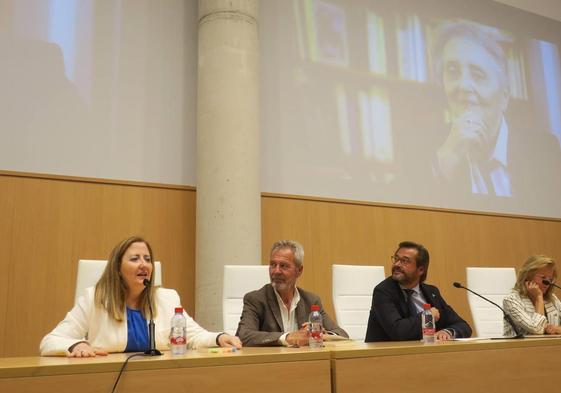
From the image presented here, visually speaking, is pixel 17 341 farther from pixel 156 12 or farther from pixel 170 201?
pixel 156 12

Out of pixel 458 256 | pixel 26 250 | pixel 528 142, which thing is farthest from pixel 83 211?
pixel 528 142

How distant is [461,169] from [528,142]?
1.12 metres

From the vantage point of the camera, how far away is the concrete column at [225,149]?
15.2 ft

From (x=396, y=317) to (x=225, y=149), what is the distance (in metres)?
2.24

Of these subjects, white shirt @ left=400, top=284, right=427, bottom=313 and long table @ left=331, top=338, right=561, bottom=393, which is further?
white shirt @ left=400, top=284, right=427, bottom=313

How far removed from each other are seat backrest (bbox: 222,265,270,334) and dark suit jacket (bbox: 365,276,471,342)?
27.8 inches

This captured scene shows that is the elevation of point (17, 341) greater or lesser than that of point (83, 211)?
lesser

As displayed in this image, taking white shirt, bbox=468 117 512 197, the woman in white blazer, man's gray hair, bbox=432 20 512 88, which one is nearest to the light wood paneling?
white shirt, bbox=468 117 512 197

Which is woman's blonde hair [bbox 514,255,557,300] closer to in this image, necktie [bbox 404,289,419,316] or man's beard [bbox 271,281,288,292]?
necktie [bbox 404,289,419,316]

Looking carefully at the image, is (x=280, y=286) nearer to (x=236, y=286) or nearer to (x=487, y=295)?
(x=236, y=286)

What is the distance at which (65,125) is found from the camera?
457cm

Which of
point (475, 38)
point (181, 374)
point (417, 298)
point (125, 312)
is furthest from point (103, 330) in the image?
point (475, 38)

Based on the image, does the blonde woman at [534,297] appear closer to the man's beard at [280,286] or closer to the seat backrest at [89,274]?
the man's beard at [280,286]

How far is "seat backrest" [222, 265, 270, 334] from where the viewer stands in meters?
3.44
